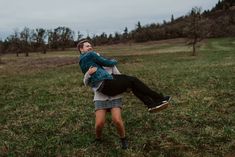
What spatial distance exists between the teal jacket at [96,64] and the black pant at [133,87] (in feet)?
0.49

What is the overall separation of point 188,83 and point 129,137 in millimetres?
11137

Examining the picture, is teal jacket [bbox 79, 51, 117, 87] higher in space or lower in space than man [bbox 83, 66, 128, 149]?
higher

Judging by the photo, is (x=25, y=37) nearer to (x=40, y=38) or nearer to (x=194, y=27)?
(x=40, y=38)

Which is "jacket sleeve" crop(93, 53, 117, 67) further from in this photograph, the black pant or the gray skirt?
the gray skirt

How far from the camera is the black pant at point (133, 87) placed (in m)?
9.30

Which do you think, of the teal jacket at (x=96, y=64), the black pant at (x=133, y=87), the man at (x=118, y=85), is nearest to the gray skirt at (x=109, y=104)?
the man at (x=118, y=85)

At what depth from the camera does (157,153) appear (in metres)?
9.58

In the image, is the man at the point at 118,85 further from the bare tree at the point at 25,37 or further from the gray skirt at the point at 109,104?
the bare tree at the point at 25,37

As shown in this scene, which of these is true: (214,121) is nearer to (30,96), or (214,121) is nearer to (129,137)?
(129,137)

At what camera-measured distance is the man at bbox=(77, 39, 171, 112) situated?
30.5 ft

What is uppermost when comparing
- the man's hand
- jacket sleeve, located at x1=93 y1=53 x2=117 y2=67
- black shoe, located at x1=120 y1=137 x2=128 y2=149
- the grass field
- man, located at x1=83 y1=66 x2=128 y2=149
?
jacket sleeve, located at x1=93 y1=53 x2=117 y2=67

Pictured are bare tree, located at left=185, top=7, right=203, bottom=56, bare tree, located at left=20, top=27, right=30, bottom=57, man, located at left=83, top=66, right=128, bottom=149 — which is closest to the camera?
man, located at left=83, top=66, right=128, bottom=149

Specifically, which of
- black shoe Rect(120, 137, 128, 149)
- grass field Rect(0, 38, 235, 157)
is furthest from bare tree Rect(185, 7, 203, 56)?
black shoe Rect(120, 137, 128, 149)

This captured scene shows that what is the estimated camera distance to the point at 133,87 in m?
9.38
